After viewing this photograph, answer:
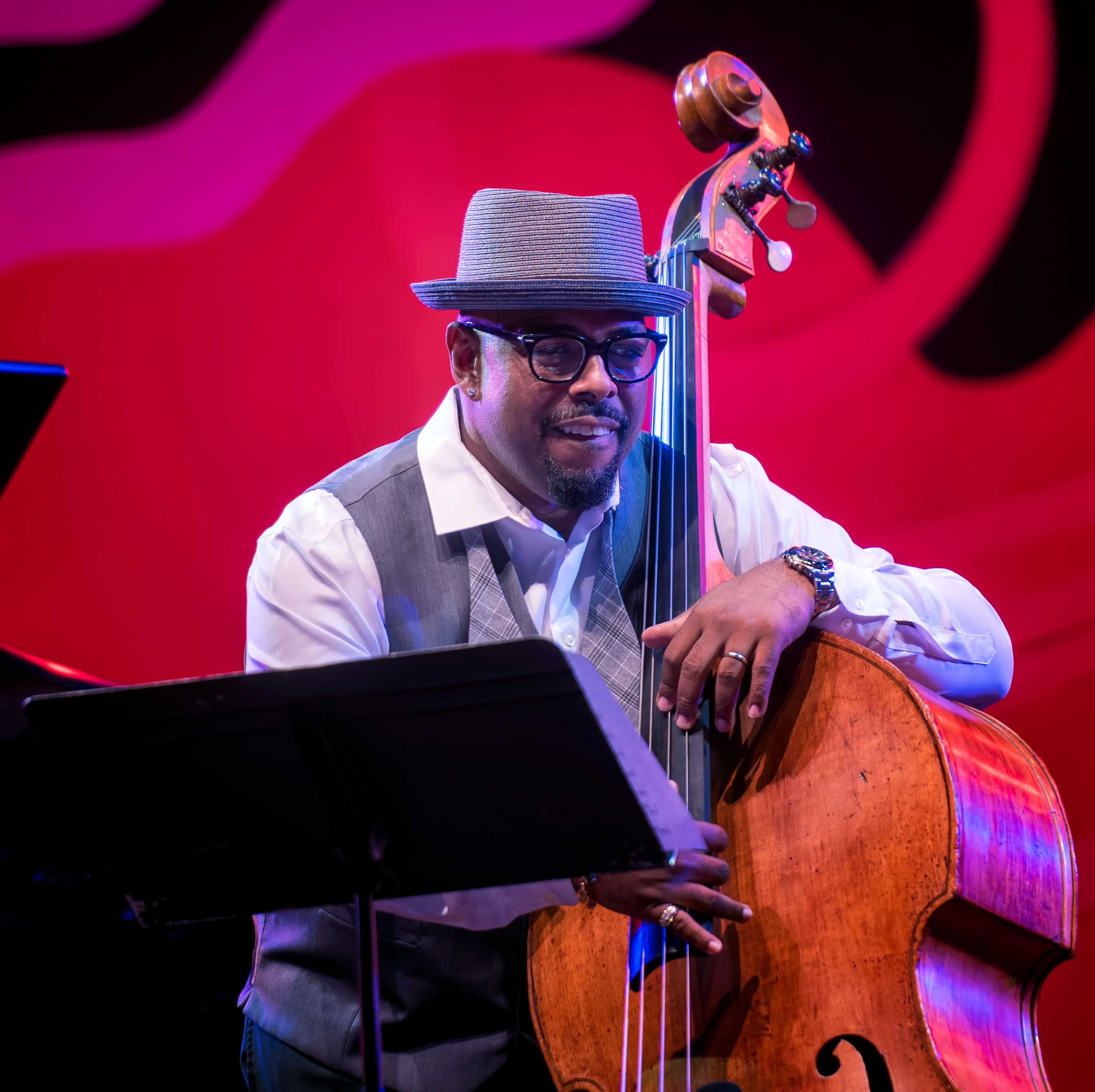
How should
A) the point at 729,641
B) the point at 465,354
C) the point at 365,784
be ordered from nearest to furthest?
the point at 365,784 < the point at 729,641 < the point at 465,354

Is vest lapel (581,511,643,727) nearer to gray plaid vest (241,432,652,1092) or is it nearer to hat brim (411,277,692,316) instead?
gray plaid vest (241,432,652,1092)

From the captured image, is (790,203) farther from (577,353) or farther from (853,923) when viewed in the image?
(853,923)

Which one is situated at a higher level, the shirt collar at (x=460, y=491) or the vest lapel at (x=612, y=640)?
the shirt collar at (x=460, y=491)

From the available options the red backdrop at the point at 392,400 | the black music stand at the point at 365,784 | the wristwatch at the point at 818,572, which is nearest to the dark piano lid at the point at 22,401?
the black music stand at the point at 365,784

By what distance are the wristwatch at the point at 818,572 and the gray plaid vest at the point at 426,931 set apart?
0.30 m

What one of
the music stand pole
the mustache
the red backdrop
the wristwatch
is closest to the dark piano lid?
the music stand pole

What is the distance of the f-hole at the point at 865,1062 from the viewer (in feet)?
4.23

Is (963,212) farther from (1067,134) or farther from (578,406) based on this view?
(578,406)

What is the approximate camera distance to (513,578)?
6.37 feet

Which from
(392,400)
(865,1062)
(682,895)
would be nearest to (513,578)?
(682,895)

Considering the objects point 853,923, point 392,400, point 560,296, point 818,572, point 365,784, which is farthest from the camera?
point 392,400

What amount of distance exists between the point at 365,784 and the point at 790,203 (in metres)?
1.38

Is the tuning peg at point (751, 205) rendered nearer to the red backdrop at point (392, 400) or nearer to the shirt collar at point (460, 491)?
the shirt collar at point (460, 491)

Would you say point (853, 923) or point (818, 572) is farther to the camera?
point (818, 572)
